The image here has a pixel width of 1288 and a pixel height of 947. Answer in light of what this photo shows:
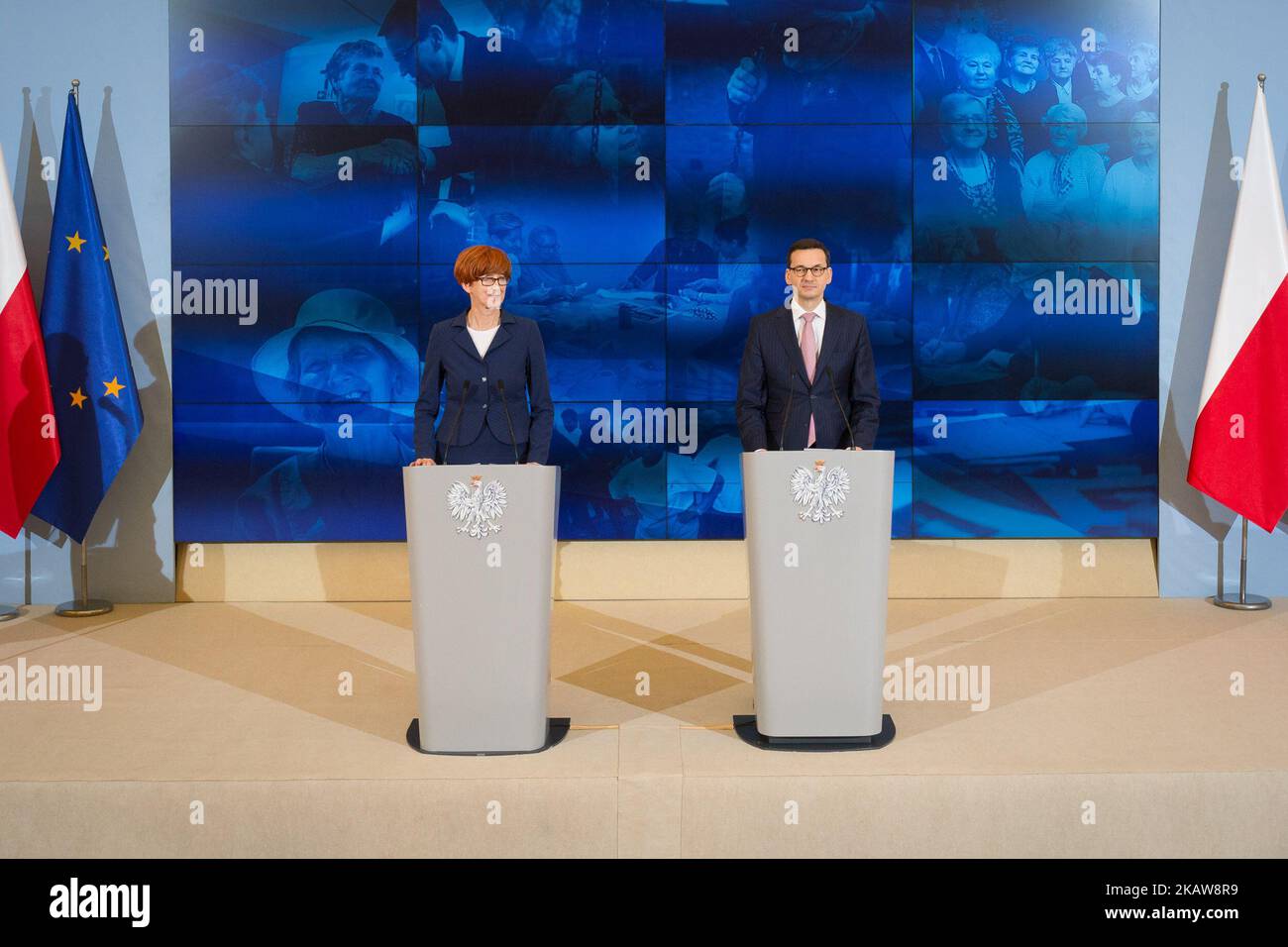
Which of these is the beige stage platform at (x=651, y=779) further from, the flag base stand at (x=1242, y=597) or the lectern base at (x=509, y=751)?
the flag base stand at (x=1242, y=597)

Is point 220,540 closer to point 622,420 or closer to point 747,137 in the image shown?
point 622,420

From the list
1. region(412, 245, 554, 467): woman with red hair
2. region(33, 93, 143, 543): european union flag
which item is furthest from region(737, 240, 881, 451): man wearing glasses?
region(33, 93, 143, 543): european union flag

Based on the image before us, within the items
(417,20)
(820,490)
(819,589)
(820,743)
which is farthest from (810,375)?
(417,20)

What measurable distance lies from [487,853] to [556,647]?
173 cm

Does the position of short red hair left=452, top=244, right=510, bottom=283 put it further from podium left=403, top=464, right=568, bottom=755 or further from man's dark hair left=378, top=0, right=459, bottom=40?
man's dark hair left=378, top=0, right=459, bottom=40

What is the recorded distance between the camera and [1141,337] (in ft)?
17.9

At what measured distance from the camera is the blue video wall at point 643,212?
540cm

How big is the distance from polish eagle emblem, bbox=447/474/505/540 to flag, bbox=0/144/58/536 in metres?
3.12

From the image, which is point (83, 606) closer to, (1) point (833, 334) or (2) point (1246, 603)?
(1) point (833, 334)

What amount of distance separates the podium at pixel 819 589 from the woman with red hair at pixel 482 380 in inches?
34.0

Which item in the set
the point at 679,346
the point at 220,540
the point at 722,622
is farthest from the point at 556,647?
the point at 220,540

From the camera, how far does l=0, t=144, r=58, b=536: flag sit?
16.5ft

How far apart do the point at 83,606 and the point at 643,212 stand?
11.1ft

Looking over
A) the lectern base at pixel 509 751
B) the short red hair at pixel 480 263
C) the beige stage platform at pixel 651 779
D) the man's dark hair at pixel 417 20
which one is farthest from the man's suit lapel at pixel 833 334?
the man's dark hair at pixel 417 20
